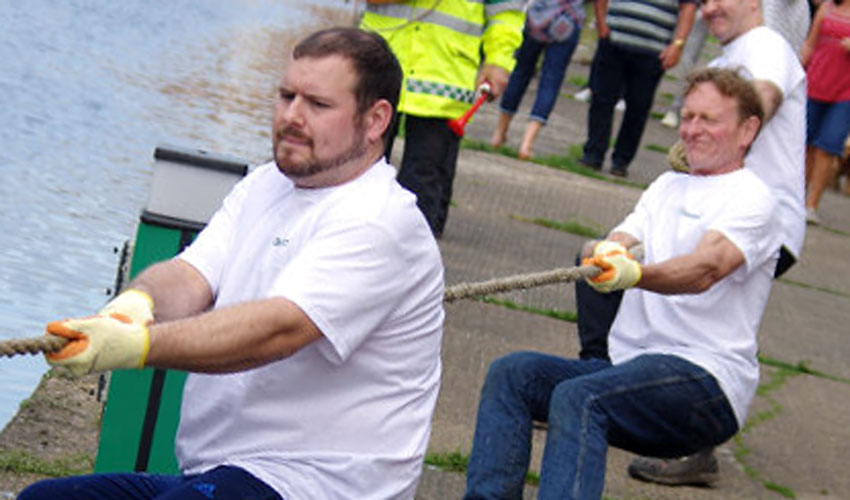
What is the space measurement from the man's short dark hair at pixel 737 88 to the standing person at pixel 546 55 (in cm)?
626

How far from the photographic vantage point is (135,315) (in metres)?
3.19

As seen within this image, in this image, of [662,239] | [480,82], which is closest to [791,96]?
[662,239]

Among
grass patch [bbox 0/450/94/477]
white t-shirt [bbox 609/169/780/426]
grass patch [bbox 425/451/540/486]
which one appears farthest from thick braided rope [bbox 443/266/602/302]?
grass patch [bbox 0/450/94/477]

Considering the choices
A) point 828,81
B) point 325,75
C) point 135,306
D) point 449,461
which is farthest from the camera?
point 828,81

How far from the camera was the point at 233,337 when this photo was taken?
9.86 ft

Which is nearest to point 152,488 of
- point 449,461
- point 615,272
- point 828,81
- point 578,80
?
point 615,272

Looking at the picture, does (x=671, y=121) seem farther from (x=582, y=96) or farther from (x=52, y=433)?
(x=52, y=433)

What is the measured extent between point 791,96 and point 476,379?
4.83ft

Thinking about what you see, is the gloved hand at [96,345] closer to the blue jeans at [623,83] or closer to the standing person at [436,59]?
the standing person at [436,59]

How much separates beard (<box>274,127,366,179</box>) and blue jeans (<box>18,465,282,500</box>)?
56cm

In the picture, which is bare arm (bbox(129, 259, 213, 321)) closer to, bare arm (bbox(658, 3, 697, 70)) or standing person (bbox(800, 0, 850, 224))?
standing person (bbox(800, 0, 850, 224))

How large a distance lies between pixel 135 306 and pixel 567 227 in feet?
21.0

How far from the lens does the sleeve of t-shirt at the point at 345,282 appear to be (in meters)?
3.12

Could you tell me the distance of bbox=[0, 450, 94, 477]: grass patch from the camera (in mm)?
4473
